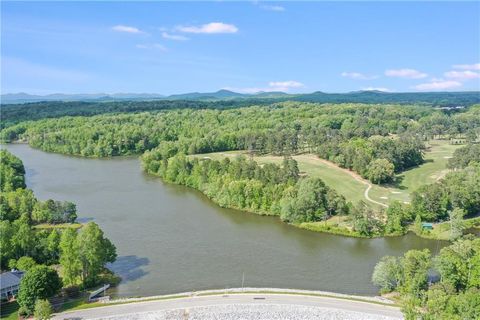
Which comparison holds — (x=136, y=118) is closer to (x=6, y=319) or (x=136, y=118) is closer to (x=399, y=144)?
(x=399, y=144)

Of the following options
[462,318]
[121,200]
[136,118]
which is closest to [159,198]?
[121,200]

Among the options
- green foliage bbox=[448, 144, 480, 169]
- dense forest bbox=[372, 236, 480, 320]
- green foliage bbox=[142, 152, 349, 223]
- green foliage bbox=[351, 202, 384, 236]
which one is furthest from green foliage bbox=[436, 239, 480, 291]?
green foliage bbox=[448, 144, 480, 169]

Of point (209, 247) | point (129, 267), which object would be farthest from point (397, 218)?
point (129, 267)

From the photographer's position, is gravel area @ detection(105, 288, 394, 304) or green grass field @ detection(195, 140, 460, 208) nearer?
gravel area @ detection(105, 288, 394, 304)

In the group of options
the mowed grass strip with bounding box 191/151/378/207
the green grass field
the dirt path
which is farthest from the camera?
the mowed grass strip with bounding box 191/151/378/207

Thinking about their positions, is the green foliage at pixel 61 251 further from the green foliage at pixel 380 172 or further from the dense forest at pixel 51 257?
the green foliage at pixel 380 172

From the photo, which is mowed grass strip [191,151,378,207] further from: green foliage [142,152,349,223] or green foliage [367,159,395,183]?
green foliage [142,152,349,223]
